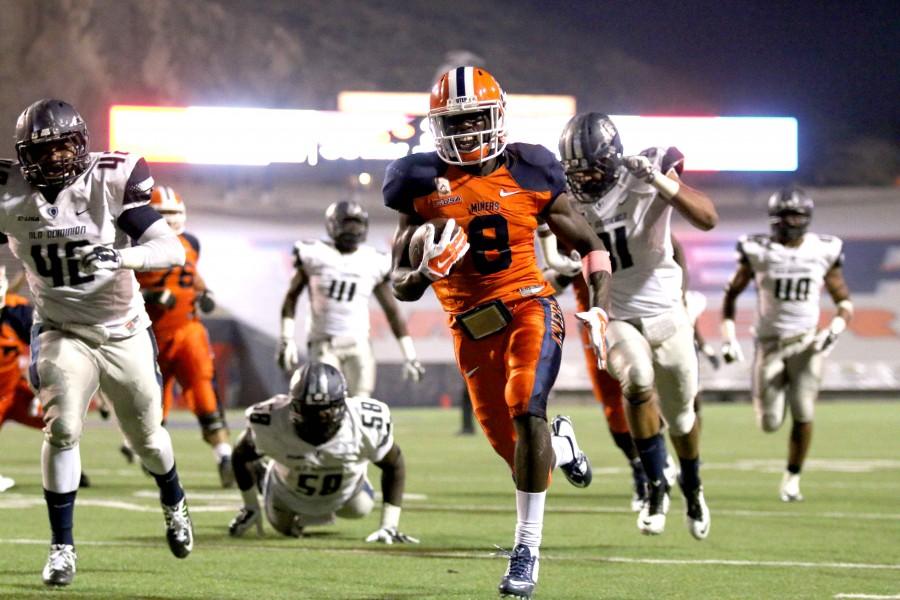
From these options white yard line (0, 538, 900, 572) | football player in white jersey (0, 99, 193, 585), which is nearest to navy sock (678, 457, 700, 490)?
white yard line (0, 538, 900, 572)

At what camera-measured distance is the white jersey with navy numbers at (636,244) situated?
6.70 metres

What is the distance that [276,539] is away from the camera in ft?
21.7

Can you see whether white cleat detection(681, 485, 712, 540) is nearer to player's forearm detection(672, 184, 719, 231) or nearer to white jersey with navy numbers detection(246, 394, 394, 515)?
player's forearm detection(672, 184, 719, 231)

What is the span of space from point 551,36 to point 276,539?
52789 mm

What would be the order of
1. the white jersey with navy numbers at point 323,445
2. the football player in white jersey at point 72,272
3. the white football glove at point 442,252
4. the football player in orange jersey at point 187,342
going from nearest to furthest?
the white football glove at point 442,252, the football player in white jersey at point 72,272, the white jersey with navy numbers at point 323,445, the football player in orange jersey at point 187,342

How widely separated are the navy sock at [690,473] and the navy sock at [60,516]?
2.74 metres

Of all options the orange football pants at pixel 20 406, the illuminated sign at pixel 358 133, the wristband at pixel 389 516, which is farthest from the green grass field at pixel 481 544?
the illuminated sign at pixel 358 133

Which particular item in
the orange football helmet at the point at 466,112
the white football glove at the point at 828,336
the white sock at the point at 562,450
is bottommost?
the white football glove at the point at 828,336

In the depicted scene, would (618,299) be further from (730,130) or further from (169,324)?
(730,130)

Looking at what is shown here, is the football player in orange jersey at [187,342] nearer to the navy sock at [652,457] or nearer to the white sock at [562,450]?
the navy sock at [652,457]

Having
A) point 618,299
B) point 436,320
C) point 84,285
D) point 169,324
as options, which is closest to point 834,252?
point 618,299

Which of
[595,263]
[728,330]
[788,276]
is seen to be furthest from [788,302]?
[595,263]

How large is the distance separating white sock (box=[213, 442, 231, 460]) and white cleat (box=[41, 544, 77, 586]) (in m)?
3.79

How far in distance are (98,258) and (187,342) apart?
4.58 metres
